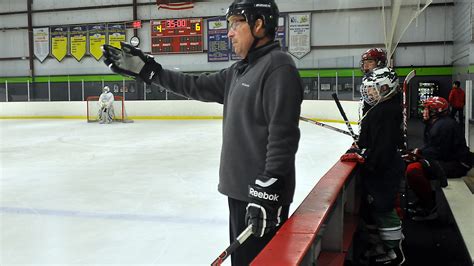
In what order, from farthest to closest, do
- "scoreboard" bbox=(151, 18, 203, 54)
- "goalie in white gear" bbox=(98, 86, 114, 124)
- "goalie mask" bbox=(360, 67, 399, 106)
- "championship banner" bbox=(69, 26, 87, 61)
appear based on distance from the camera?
1. "championship banner" bbox=(69, 26, 87, 61)
2. "scoreboard" bbox=(151, 18, 203, 54)
3. "goalie in white gear" bbox=(98, 86, 114, 124)
4. "goalie mask" bbox=(360, 67, 399, 106)

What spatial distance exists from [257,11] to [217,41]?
14.8 m

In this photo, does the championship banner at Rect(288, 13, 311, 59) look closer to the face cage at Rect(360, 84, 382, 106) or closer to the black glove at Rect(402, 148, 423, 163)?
the black glove at Rect(402, 148, 423, 163)

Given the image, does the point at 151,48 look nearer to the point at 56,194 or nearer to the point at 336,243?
the point at 56,194

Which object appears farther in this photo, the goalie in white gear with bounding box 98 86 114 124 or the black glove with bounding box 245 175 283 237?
the goalie in white gear with bounding box 98 86 114 124

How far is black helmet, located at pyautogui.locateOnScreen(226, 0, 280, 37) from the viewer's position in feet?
5.28

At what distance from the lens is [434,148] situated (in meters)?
4.06

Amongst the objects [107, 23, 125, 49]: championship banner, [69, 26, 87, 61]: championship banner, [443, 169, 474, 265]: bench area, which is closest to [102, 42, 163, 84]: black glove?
[443, 169, 474, 265]: bench area

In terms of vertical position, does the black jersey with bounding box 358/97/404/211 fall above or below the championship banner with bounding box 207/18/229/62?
below

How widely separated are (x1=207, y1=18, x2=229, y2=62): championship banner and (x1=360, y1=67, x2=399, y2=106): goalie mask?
13.5m

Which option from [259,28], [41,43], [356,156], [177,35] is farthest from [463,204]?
[41,43]

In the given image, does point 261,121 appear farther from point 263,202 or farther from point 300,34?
point 300,34

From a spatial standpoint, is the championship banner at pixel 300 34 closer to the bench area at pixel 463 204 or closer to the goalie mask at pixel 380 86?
the bench area at pixel 463 204

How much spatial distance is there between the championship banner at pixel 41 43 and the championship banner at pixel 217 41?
20.6 ft

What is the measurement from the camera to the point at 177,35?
651 inches
